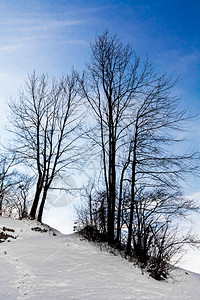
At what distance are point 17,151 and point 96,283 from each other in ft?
52.3

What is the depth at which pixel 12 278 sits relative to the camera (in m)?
5.39

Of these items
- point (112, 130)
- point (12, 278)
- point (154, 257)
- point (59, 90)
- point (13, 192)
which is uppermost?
point (59, 90)

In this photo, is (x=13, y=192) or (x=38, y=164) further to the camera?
(x=13, y=192)

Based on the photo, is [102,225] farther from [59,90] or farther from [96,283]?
[59,90]

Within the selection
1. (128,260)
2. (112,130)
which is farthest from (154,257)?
(112,130)

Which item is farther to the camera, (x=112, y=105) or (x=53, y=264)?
(x=112, y=105)

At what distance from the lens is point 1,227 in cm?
1171

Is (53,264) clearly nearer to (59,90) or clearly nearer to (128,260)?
(128,260)

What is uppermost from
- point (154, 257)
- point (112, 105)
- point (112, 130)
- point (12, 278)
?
point (112, 105)

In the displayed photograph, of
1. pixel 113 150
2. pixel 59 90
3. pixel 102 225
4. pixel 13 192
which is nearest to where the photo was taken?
pixel 102 225

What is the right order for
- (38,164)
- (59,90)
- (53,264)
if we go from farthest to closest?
1. (59,90)
2. (38,164)
3. (53,264)

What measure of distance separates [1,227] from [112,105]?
8.23 meters

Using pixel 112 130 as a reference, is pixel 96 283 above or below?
below

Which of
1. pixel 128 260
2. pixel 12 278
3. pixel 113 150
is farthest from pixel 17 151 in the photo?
pixel 12 278
